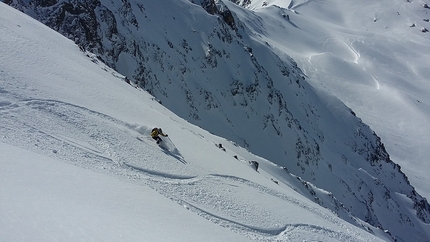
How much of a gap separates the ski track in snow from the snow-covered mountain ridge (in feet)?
63.2

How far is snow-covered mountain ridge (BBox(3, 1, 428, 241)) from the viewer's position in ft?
124

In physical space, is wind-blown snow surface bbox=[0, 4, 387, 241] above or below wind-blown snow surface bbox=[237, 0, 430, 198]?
below

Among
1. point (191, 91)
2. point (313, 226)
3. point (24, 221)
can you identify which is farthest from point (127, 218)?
point (191, 91)

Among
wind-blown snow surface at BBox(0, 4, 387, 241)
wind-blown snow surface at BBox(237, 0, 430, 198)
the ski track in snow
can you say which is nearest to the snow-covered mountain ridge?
wind-blown snow surface at BBox(237, 0, 430, 198)

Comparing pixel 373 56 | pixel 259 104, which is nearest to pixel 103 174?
pixel 259 104

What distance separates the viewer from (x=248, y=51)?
52438 millimetres

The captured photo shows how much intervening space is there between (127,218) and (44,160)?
2743 mm

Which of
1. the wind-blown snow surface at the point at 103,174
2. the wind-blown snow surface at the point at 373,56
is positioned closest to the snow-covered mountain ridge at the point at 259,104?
the wind-blown snow surface at the point at 373,56

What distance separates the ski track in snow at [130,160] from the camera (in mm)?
9859

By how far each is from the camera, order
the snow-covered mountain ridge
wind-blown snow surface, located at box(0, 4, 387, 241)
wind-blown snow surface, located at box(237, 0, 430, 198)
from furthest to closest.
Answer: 1. wind-blown snow surface, located at box(237, 0, 430, 198)
2. the snow-covered mountain ridge
3. wind-blown snow surface, located at box(0, 4, 387, 241)

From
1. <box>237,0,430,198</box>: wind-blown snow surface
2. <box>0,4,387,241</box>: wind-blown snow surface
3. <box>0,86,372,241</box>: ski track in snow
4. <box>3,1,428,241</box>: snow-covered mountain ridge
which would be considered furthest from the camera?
<box>237,0,430,198</box>: wind-blown snow surface

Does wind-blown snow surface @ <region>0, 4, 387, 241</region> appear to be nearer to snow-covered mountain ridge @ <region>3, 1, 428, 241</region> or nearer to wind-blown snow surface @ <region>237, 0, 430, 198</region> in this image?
snow-covered mountain ridge @ <region>3, 1, 428, 241</region>

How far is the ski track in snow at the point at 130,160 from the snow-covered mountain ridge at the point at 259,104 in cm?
1926

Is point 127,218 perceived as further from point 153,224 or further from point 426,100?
point 426,100
